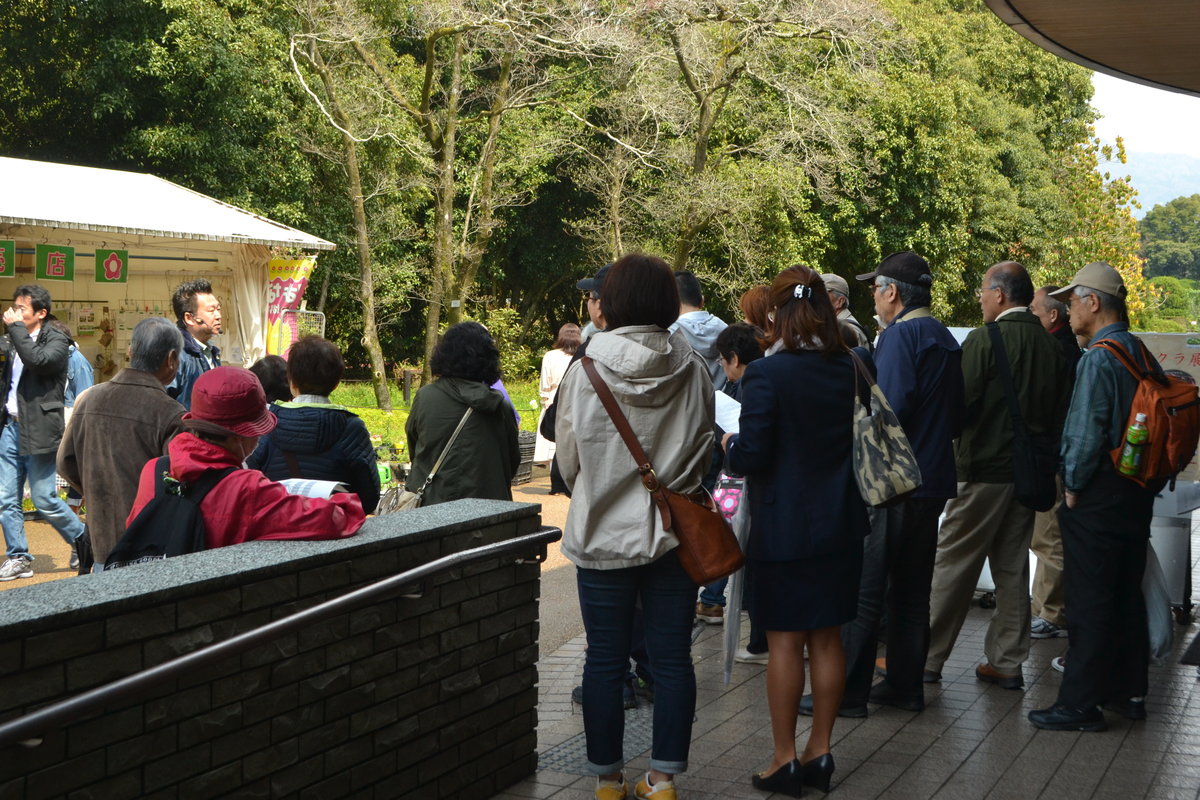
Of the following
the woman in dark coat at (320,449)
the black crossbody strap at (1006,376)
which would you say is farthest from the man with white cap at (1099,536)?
the woman in dark coat at (320,449)

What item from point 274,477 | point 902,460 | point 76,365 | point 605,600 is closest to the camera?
point 605,600

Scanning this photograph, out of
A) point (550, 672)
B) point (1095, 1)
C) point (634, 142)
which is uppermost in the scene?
point (634, 142)

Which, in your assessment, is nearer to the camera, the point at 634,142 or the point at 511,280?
the point at 634,142

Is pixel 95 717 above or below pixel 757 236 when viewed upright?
below

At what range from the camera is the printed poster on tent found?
16953mm

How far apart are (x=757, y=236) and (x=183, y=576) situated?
27.8 metres

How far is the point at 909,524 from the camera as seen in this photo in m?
5.35

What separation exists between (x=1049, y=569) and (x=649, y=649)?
3897 millimetres

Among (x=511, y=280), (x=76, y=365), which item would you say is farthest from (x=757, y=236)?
(x=76, y=365)

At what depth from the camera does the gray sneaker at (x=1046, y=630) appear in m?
7.12

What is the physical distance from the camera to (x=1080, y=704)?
5207mm

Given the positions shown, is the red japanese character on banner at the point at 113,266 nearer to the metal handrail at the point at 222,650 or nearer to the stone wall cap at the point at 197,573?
the stone wall cap at the point at 197,573

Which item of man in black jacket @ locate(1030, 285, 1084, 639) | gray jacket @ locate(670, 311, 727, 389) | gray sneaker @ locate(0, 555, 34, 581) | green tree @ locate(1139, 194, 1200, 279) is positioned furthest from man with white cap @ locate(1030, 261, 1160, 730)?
green tree @ locate(1139, 194, 1200, 279)

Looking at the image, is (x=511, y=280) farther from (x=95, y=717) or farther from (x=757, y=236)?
(x=95, y=717)
